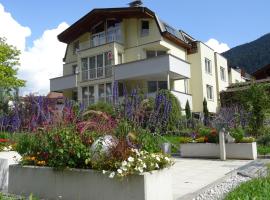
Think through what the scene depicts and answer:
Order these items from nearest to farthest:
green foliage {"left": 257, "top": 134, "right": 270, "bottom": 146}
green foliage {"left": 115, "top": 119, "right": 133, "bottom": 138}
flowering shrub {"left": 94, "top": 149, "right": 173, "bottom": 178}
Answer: flowering shrub {"left": 94, "top": 149, "right": 173, "bottom": 178}
green foliage {"left": 115, "top": 119, "right": 133, "bottom": 138}
green foliage {"left": 257, "top": 134, "right": 270, "bottom": 146}

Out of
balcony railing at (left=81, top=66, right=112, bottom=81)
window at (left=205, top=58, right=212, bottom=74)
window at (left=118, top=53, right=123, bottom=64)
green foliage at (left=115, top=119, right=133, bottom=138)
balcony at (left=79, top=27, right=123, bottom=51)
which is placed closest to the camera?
green foliage at (left=115, top=119, right=133, bottom=138)

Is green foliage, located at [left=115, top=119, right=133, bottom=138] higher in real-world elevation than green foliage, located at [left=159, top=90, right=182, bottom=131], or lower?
lower

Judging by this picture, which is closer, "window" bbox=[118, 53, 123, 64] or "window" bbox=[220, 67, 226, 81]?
"window" bbox=[118, 53, 123, 64]

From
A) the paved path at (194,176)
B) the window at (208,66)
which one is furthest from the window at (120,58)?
the paved path at (194,176)

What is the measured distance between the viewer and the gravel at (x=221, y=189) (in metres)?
7.03

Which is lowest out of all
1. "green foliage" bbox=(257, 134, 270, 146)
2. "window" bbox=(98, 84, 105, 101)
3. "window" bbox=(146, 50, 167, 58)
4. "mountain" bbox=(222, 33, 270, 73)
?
"green foliage" bbox=(257, 134, 270, 146)

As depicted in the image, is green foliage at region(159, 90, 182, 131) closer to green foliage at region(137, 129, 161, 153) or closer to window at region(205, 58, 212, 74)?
window at region(205, 58, 212, 74)

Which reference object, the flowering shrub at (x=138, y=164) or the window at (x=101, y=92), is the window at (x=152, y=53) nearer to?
the window at (x=101, y=92)

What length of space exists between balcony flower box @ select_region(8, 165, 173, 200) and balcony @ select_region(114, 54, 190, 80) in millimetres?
20737

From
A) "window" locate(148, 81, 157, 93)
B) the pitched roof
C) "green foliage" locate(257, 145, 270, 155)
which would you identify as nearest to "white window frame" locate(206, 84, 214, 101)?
the pitched roof

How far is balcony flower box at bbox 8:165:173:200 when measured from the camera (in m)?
6.24

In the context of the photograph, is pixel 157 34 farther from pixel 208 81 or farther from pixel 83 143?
pixel 83 143

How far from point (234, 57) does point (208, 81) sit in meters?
69.9

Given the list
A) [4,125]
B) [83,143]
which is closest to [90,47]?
[4,125]
